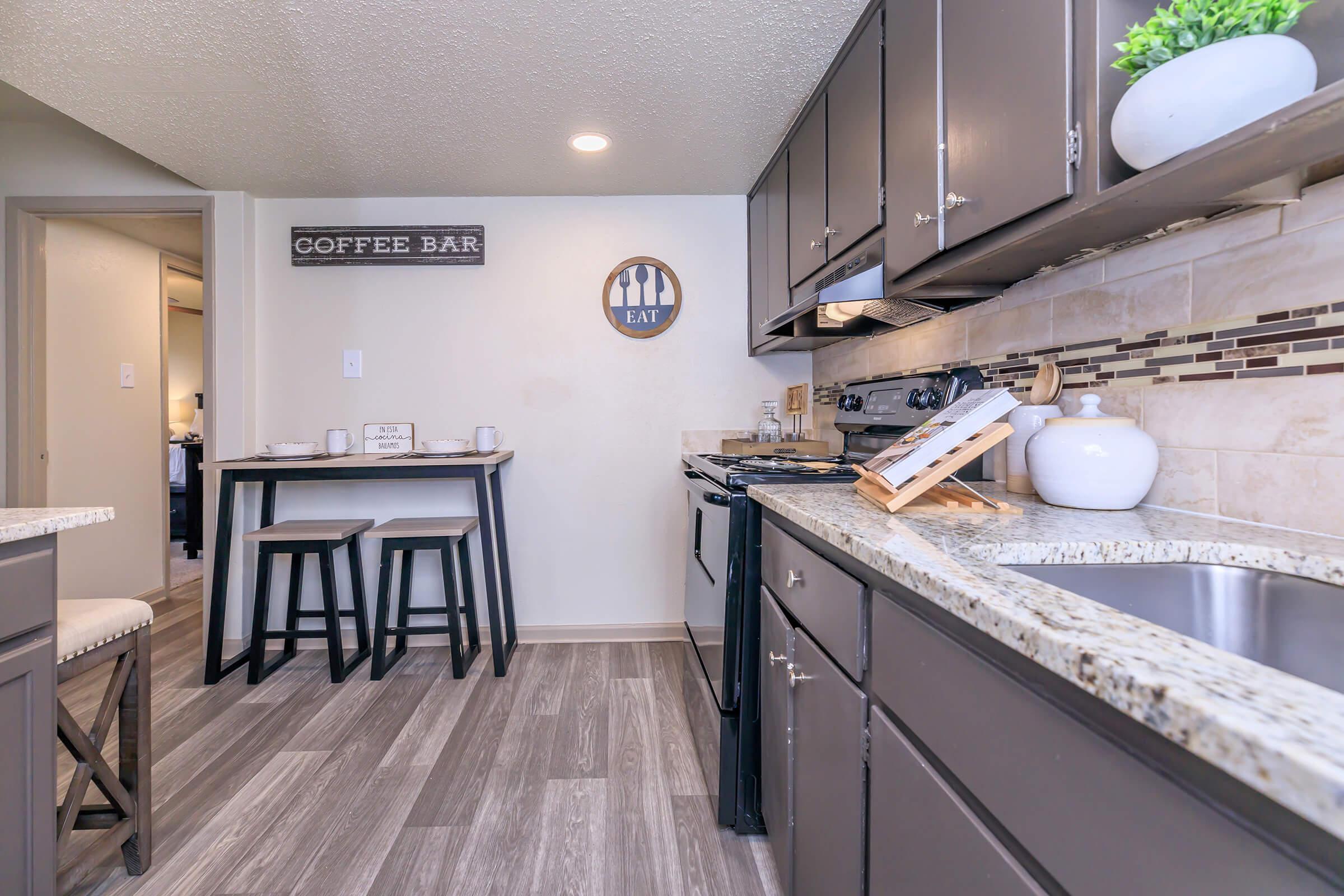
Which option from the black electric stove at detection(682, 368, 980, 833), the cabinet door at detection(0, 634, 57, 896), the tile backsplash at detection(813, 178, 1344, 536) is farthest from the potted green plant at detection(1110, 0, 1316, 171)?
the cabinet door at detection(0, 634, 57, 896)

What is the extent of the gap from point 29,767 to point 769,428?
2371 millimetres

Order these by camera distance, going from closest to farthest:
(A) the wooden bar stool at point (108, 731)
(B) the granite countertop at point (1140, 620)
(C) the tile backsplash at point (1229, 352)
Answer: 1. (B) the granite countertop at point (1140, 620)
2. (C) the tile backsplash at point (1229, 352)
3. (A) the wooden bar stool at point (108, 731)

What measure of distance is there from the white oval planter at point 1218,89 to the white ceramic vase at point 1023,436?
26.5 inches

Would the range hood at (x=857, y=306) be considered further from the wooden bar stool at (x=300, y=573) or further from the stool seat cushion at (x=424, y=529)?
the wooden bar stool at (x=300, y=573)

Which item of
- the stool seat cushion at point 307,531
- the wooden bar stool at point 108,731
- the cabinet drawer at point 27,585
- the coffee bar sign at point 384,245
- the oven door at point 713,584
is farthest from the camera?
the coffee bar sign at point 384,245

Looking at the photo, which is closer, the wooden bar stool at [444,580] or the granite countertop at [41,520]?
the granite countertop at [41,520]

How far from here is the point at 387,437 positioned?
2918mm

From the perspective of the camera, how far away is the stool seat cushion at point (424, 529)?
8.03 feet

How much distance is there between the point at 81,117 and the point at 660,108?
204cm

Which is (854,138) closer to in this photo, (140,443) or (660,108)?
(660,108)

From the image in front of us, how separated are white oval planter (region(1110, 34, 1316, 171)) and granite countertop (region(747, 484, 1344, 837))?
19.5 inches

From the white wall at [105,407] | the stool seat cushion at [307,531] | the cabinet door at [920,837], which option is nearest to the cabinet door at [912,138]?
the cabinet door at [920,837]

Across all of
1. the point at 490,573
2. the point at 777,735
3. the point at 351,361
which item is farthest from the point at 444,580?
the point at 777,735

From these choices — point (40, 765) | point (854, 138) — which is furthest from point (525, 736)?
point (854, 138)
